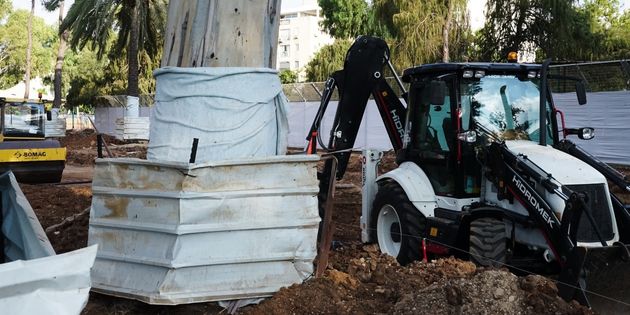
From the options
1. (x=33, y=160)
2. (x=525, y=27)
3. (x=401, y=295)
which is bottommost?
(x=33, y=160)

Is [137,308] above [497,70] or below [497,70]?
below

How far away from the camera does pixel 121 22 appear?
3606cm

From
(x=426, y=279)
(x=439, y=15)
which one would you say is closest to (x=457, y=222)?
(x=426, y=279)

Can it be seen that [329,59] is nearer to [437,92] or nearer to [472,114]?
[472,114]

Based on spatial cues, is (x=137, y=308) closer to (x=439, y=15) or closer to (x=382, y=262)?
(x=382, y=262)

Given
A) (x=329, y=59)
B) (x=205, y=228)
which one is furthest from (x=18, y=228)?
(x=329, y=59)

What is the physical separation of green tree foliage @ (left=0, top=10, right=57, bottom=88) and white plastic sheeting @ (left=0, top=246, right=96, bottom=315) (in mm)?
79524

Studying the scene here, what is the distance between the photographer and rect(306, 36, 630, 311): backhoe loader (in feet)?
19.8

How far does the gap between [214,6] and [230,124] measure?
0.86 metres

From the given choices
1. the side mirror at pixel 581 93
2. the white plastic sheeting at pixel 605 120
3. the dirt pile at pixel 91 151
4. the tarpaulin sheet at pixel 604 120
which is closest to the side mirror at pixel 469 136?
the side mirror at pixel 581 93

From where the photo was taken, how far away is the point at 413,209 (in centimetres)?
767

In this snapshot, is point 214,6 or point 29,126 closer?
point 214,6

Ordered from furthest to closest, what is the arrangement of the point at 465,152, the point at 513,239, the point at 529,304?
the point at 465,152 → the point at 513,239 → the point at 529,304

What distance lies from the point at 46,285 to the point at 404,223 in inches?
208
